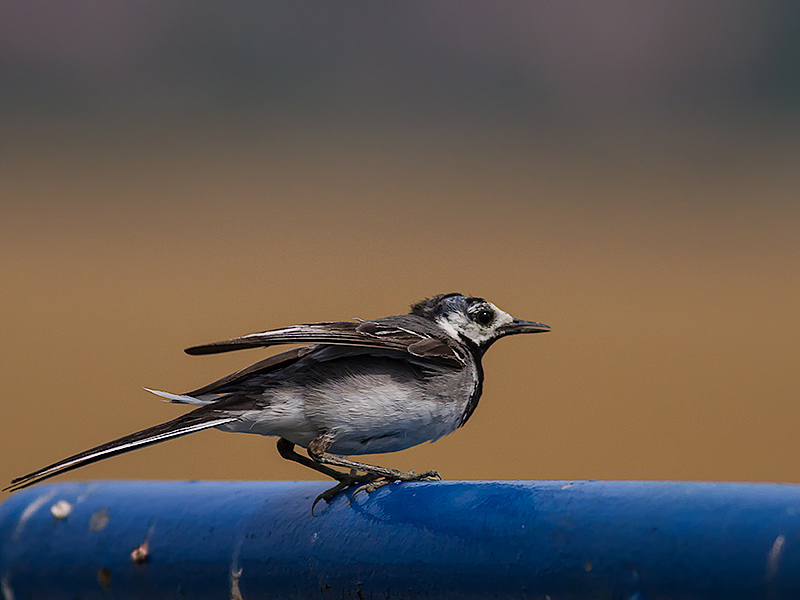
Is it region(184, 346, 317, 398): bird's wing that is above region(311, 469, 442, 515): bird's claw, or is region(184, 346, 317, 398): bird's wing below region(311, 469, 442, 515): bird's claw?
above

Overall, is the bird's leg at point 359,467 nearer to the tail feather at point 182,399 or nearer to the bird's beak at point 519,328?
the tail feather at point 182,399

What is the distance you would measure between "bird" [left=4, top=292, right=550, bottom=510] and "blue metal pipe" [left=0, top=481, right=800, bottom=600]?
13.5 inches

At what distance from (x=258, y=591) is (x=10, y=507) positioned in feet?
3.16

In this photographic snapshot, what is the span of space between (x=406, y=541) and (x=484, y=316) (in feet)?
6.24

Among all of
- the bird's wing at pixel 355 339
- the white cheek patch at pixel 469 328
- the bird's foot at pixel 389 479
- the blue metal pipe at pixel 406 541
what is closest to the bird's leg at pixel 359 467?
the bird's foot at pixel 389 479

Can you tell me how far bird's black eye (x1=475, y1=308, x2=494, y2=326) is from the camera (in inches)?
171

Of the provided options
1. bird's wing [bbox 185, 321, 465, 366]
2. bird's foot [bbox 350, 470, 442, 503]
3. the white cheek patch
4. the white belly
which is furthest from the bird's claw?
the white cheek patch

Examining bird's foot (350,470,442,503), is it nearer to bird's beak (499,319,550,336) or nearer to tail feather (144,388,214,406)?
tail feather (144,388,214,406)

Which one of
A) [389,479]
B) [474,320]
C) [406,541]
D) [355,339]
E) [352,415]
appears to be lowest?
[406,541]

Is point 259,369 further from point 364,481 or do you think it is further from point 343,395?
point 364,481

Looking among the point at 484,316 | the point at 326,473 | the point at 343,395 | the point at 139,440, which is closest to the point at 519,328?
the point at 484,316

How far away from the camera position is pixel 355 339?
3.48m

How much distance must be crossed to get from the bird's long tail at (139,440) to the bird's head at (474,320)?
46.7 inches

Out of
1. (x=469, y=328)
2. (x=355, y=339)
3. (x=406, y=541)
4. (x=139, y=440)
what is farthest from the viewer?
(x=469, y=328)
